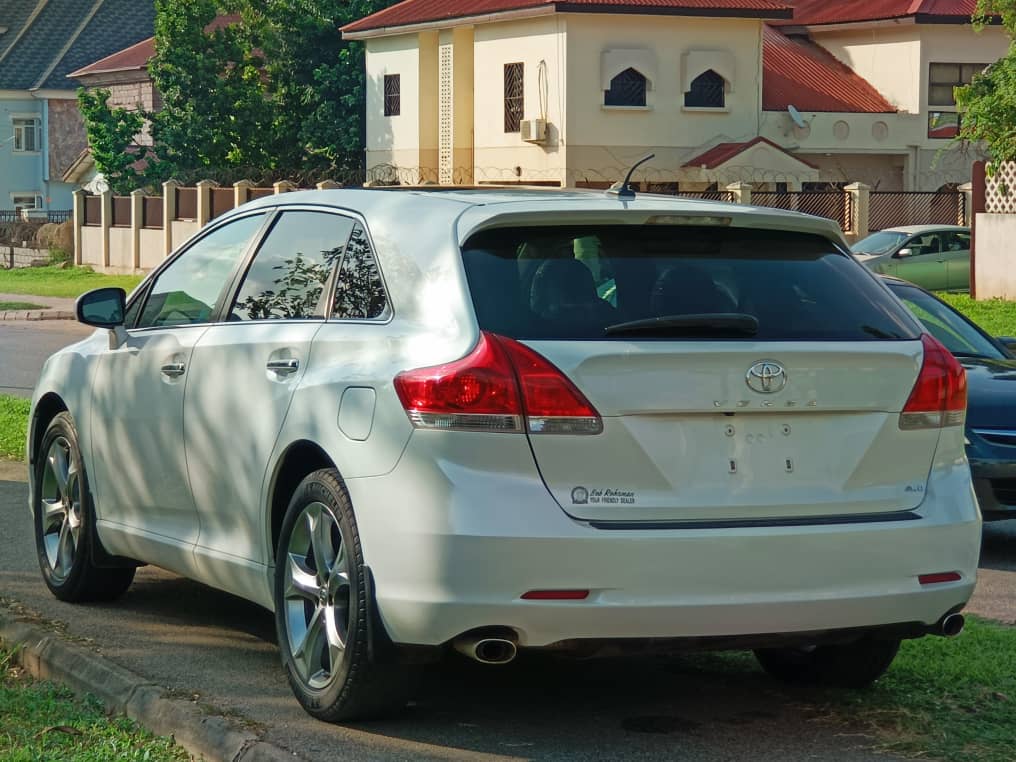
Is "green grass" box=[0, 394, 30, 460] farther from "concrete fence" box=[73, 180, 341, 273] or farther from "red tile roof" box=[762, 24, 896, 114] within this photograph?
"red tile roof" box=[762, 24, 896, 114]

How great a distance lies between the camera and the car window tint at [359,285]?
5836 millimetres

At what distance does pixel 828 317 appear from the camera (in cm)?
563

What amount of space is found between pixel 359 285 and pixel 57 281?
128 ft

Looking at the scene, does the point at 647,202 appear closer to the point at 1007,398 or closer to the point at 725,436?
the point at 725,436

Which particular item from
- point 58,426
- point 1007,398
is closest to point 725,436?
point 58,426

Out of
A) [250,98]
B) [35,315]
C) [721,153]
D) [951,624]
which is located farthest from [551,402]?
[250,98]

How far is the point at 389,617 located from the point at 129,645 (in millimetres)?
1914

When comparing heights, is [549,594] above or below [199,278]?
below

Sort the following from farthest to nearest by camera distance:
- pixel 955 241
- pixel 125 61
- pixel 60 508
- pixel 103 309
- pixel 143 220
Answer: pixel 125 61, pixel 143 220, pixel 955 241, pixel 60 508, pixel 103 309

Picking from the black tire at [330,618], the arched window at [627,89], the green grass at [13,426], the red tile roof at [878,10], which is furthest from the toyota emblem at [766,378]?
the red tile roof at [878,10]

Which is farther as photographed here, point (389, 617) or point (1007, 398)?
point (1007, 398)

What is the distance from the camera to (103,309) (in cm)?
749

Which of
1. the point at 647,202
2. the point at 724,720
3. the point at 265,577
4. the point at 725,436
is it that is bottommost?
the point at 724,720

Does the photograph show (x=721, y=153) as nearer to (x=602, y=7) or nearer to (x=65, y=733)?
(x=602, y=7)
